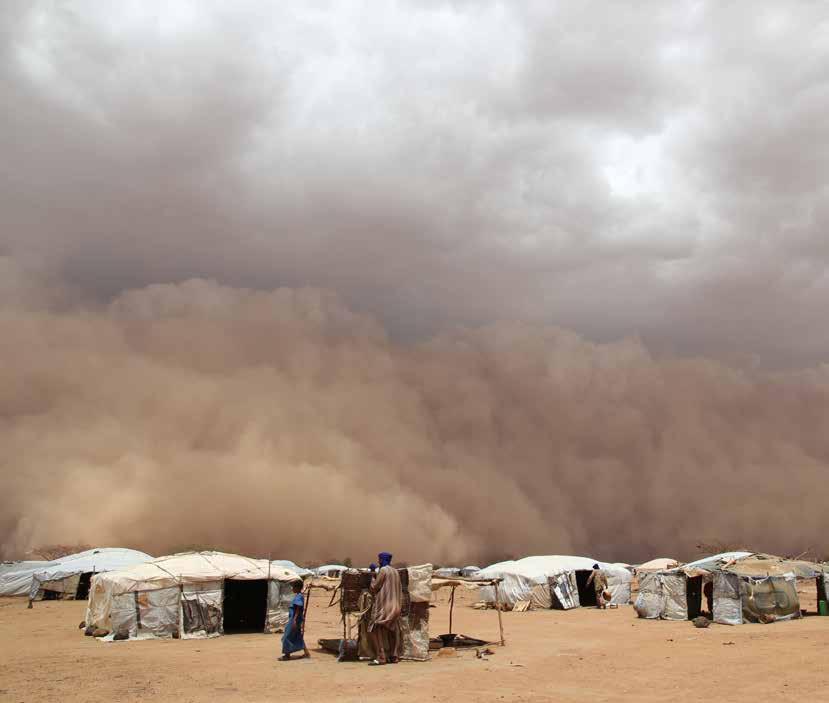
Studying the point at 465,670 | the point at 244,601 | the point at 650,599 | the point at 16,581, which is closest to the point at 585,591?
the point at 650,599

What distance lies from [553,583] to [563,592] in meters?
0.85

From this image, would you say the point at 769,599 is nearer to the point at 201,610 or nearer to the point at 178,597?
the point at 201,610

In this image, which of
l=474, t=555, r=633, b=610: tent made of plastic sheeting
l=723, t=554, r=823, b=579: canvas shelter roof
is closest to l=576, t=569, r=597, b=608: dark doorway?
l=474, t=555, r=633, b=610: tent made of plastic sheeting

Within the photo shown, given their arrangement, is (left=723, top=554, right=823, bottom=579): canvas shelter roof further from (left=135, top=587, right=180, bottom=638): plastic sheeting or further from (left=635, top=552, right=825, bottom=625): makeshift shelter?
(left=135, top=587, right=180, bottom=638): plastic sheeting

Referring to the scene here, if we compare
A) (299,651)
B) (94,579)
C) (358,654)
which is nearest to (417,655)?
(358,654)

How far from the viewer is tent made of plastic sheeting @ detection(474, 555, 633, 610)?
47.8 meters

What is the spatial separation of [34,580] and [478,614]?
3376 centimetres

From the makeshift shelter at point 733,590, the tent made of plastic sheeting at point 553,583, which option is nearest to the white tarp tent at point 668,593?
the makeshift shelter at point 733,590

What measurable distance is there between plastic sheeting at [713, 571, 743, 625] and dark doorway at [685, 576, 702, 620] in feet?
9.40

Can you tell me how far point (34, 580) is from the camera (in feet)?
176

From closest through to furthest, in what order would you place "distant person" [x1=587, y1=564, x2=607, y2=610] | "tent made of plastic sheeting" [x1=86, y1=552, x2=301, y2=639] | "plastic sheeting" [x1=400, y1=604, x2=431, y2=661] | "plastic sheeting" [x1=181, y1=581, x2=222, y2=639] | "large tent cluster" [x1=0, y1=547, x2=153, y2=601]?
"plastic sheeting" [x1=400, y1=604, x2=431, y2=661] < "tent made of plastic sheeting" [x1=86, y1=552, x2=301, y2=639] < "plastic sheeting" [x1=181, y1=581, x2=222, y2=639] < "distant person" [x1=587, y1=564, x2=607, y2=610] < "large tent cluster" [x1=0, y1=547, x2=153, y2=601]

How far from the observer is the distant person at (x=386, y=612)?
A: 65.2ft

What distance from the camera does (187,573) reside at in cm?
2898

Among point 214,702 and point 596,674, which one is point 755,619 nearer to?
point 596,674
